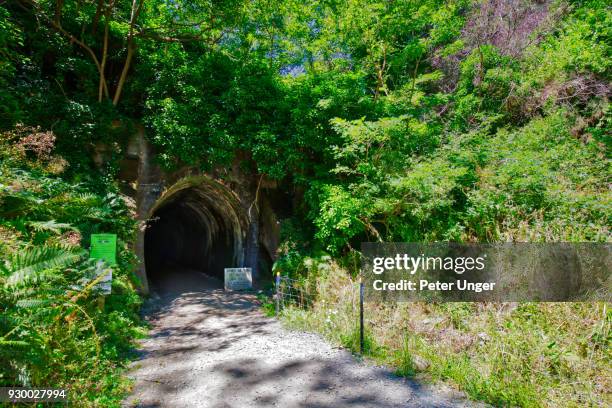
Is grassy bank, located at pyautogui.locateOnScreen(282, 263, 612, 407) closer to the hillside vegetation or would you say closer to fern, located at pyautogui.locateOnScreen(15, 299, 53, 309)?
the hillside vegetation

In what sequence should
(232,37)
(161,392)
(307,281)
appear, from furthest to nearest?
(232,37) < (307,281) < (161,392)

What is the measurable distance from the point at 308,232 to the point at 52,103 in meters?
7.58

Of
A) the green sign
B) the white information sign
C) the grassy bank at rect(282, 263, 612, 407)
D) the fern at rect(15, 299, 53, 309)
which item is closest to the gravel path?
the grassy bank at rect(282, 263, 612, 407)

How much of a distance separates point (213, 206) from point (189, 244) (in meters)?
7.99

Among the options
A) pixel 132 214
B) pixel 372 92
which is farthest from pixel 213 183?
pixel 372 92

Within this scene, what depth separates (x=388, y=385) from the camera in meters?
4.25

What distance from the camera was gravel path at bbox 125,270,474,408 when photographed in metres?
3.95

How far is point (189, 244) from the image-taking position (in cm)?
2034

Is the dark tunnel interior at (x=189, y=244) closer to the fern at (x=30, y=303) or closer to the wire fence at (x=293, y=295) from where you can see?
the wire fence at (x=293, y=295)

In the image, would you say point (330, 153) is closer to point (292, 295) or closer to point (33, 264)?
point (292, 295)

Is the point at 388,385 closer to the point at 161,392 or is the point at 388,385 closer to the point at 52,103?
the point at 161,392

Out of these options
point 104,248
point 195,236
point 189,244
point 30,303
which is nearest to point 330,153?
point 104,248

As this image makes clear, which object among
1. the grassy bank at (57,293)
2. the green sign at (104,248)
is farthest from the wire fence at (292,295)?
the green sign at (104,248)

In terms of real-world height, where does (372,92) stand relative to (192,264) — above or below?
above
